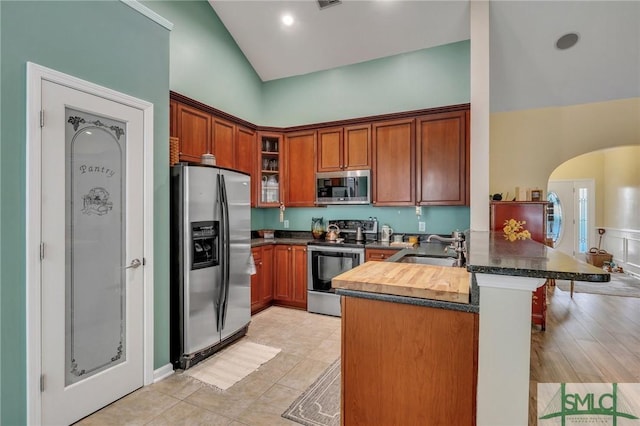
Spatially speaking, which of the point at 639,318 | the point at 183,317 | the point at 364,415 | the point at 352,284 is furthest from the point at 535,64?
the point at 183,317

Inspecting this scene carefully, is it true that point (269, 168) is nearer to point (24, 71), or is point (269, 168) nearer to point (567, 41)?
point (24, 71)

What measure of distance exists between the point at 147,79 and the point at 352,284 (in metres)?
2.31

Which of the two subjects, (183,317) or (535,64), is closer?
(183,317)

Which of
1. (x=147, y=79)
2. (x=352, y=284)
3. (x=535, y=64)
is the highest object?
(x=535, y=64)

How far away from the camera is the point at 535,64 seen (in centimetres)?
407

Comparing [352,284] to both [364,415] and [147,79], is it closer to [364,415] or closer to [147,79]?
[364,415]

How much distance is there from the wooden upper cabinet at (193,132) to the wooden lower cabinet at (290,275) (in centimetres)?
164

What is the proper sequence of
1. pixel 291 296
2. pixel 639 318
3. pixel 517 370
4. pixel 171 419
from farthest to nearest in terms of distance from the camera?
pixel 291 296
pixel 639 318
pixel 171 419
pixel 517 370

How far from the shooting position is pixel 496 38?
144 inches

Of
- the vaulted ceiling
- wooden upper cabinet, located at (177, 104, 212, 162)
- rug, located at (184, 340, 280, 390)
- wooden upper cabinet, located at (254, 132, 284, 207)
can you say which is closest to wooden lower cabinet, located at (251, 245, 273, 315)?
wooden upper cabinet, located at (254, 132, 284, 207)

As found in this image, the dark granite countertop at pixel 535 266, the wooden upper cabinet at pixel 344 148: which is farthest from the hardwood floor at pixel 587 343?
the wooden upper cabinet at pixel 344 148

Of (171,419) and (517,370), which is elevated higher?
(517,370)

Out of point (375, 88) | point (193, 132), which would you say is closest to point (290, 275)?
point (193, 132)

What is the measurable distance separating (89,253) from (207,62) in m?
3.05
